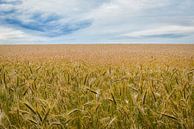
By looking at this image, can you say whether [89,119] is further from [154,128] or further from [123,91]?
[123,91]

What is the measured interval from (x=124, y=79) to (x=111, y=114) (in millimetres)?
1086

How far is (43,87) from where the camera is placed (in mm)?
3217

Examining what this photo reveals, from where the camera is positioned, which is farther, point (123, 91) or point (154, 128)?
point (123, 91)

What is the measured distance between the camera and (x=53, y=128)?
1949 millimetres

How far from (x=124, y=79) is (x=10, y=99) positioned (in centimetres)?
133

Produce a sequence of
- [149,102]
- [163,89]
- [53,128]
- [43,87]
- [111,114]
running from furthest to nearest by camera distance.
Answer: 1. [43,87]
2. [163,89]
3. [149,102]
4. [111,114]
5. [53,128]

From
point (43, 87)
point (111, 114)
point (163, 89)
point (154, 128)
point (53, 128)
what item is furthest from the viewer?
point (43, 87)

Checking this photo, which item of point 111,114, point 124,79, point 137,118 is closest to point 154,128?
point 137,118

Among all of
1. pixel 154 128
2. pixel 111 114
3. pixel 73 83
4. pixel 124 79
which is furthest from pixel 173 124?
pixel 73 83

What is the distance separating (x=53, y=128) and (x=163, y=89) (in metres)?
1.28

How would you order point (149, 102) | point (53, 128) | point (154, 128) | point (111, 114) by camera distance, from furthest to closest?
point (149, 102)
point (111, 114)
point (154, 128)
point (53, 128)

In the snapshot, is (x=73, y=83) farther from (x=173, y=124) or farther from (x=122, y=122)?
(x=173, y=124)

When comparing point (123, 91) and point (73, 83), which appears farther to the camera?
point (73, 83)

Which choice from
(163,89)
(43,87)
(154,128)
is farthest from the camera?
(43,87)
